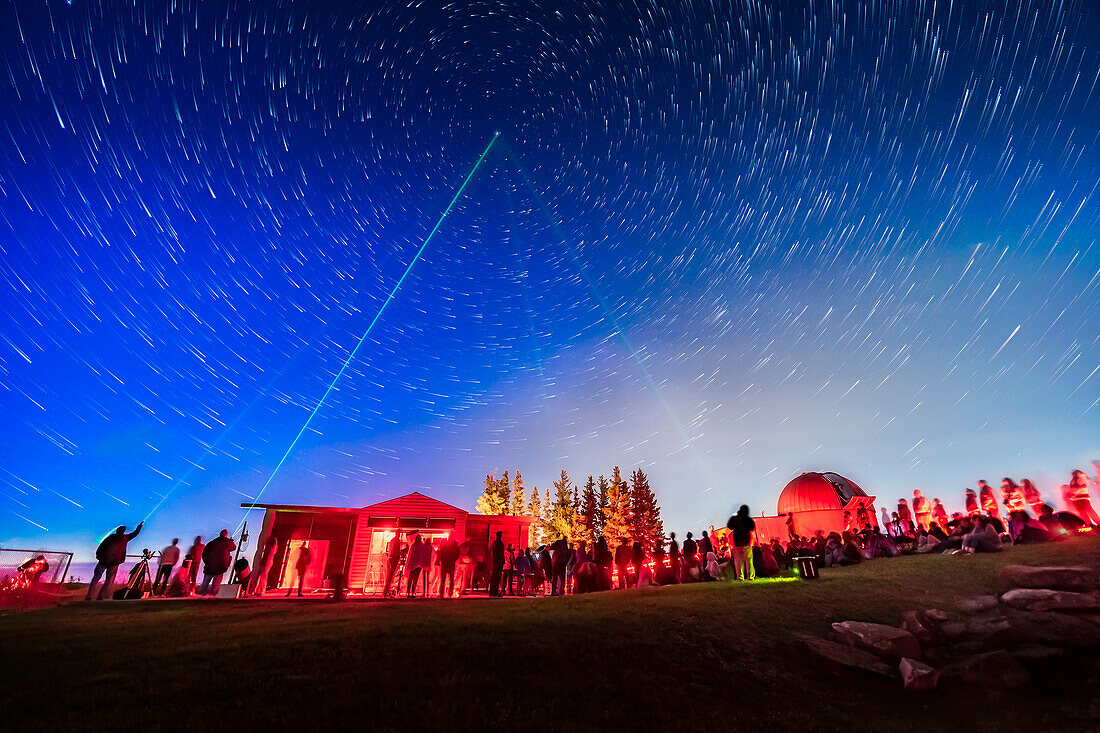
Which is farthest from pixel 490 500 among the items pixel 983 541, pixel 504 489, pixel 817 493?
pixel 983 541

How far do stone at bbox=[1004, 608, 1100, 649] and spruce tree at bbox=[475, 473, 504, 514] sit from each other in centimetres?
5162

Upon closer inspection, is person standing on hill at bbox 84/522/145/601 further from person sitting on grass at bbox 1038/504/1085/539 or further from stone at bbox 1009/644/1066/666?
person sitting on grass at bbox 1038/504/1085/539

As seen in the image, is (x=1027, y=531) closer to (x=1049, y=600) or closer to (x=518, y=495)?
(x=1049, y=600)

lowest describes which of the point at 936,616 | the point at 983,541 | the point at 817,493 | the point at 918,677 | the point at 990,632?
the point at 918,677

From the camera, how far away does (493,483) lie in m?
64.4

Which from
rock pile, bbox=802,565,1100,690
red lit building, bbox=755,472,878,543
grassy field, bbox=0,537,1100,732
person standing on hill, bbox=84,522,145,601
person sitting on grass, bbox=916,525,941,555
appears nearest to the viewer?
grassy field, bbox=0,537,1100,732

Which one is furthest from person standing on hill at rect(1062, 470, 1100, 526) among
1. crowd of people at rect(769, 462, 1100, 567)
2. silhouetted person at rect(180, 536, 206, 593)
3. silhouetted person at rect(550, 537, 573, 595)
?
silhouetted person at rect(180, 536, 206, 593)

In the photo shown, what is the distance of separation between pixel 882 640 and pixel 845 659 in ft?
3.67

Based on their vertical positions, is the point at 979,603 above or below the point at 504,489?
below

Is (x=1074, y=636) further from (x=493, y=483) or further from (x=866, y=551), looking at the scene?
(x=493, y=483)

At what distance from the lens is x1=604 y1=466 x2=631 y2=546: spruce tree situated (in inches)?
2110

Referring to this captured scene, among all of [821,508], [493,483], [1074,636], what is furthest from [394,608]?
[493,483]

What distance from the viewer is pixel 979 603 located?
12.1 meters

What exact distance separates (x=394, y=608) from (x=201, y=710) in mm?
7099
